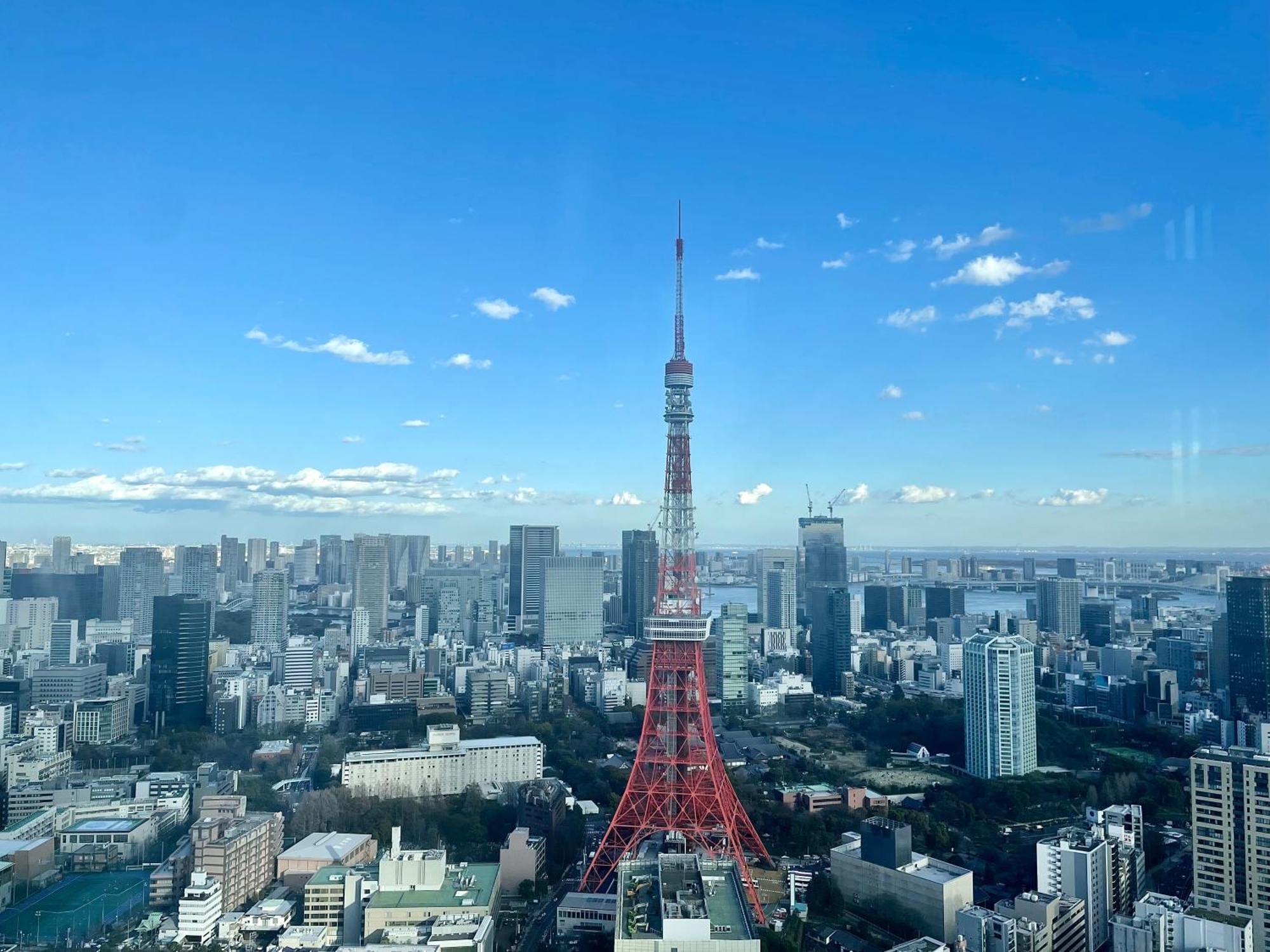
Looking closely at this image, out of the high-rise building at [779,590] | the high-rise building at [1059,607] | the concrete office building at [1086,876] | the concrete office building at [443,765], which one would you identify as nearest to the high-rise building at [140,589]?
the concrete office building at [443,765]

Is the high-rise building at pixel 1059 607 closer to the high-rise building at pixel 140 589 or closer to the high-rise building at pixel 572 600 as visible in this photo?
the high-rise building at pixel 572 600

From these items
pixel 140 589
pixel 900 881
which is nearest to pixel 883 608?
pixel 140 589

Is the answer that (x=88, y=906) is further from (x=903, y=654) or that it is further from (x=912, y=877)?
(x=903, y=654)

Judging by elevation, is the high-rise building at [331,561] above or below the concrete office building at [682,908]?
above

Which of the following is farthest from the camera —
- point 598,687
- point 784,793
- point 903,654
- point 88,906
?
point 903,654

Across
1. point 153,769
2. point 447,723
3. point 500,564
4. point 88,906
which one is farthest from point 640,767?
point 500,564

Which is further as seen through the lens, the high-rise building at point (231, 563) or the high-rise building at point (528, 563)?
the high-rise building at point (528, 563)
